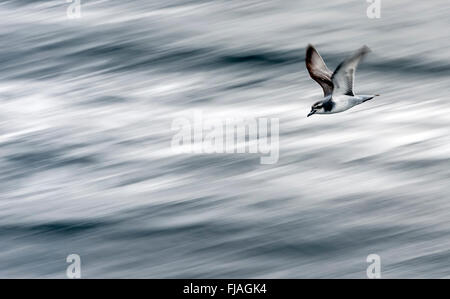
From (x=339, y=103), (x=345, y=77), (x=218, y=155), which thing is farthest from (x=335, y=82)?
(x=218, y=155)

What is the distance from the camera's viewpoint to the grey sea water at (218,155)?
35.7 feet

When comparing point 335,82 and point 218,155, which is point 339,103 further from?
point 218,155

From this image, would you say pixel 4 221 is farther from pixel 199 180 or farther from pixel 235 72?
pixel 235 72

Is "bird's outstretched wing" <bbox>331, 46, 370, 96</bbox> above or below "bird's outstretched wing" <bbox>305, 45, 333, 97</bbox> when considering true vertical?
below

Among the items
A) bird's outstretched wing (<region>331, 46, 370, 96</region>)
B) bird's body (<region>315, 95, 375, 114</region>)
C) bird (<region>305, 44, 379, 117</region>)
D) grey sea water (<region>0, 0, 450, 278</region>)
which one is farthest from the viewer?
grey sea water (<region>0, 0, 450, 278</region>)

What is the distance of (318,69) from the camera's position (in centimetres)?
945

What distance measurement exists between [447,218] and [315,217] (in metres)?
1.60

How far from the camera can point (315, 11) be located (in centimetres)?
1795

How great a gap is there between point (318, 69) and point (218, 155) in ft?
12.9

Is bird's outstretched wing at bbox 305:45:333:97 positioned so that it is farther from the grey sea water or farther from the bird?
the grey sea water

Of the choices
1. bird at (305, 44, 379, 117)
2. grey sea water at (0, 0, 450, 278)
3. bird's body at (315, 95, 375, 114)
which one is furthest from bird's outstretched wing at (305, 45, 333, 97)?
grey sea water at (0, 0, 450, 278)

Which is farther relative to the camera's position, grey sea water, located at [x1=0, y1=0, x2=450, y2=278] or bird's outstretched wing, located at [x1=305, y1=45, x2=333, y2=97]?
grey sea water, located at [x1=0, y1=0, x2=450, y2=278]

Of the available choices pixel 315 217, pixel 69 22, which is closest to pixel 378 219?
pixel 315 217

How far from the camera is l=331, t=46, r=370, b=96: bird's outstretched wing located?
899 cm
